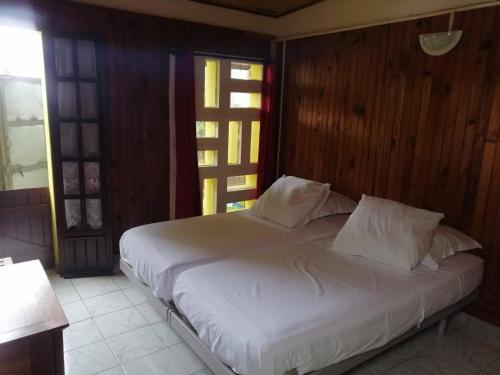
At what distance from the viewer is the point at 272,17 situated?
12.7 feet

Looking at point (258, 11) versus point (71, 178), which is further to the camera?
point (258, 11)

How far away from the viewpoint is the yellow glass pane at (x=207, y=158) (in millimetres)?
3762

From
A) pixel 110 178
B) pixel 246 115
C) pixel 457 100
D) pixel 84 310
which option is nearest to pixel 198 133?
pixel 246 115

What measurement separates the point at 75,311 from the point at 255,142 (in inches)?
92.1

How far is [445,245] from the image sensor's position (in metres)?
2.40

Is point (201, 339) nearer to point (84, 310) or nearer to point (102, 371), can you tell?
point (102, 371)

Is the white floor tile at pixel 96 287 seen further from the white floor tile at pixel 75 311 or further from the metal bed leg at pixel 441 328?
the metal bed leg at pixel 441 328

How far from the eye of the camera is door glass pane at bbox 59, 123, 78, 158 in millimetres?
2971

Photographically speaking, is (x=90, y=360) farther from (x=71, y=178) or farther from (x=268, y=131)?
(x=268, y=131)

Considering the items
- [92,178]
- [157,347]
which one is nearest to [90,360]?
[157,347]

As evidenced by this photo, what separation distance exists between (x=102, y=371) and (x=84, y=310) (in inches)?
28.2

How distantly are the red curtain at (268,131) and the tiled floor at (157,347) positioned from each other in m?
1.81

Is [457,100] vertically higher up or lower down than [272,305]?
higher up

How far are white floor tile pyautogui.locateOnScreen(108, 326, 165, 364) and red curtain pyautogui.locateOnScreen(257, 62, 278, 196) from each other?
2007mm
